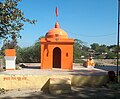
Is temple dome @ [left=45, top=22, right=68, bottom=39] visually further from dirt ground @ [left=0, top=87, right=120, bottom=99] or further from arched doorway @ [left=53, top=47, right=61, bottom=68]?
dirt ground @ [left=0, top=87, right=120, bottom=99]

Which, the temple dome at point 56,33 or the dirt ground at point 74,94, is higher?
the temple dome at point 56,33

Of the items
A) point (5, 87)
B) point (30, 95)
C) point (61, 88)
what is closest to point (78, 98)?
point (61, 88)

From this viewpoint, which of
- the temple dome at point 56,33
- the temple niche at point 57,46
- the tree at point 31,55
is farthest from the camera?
the tree at point 31,55

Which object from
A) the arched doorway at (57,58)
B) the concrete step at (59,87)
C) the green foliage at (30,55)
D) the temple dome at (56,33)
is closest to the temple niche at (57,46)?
the temple dome at (56,33)

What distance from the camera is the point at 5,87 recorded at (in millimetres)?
13062

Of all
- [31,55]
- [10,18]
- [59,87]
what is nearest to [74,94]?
[59,87]

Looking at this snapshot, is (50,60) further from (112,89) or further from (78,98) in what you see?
(78,98)

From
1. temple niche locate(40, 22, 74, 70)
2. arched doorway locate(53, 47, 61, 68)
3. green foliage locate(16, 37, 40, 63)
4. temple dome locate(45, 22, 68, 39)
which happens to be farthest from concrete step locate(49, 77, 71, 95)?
green foliage locate(16, 37, 40, 63)

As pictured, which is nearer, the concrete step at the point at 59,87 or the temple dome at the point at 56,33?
the concrete step at the point at 59,87

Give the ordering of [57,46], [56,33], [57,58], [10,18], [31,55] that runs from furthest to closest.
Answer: [31,55] < [57,58] < [56,33] < [57,46] < [10,18]

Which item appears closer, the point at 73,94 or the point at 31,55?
the point at 73,94

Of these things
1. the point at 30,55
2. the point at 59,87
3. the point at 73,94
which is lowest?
the point at 73,94

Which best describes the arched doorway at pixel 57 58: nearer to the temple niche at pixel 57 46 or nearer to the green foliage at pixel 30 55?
the temple niche at pixel 57 46

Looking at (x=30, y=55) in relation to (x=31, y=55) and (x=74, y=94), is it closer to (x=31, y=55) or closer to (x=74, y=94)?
(x=31, y=55)
